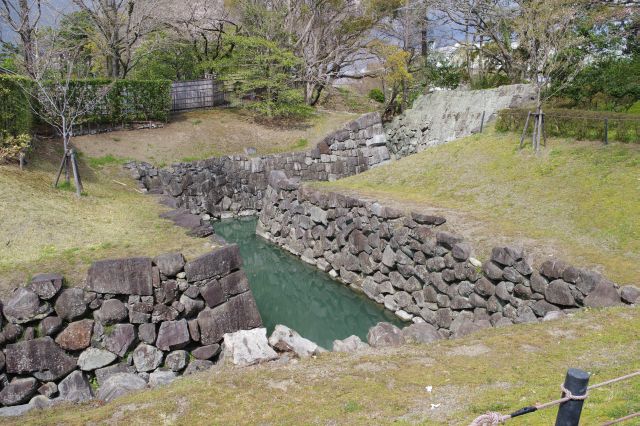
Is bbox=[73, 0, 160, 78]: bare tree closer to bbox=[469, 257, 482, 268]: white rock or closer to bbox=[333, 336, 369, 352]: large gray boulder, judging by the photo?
bbox=[469, 257, 482, 268]: white rock

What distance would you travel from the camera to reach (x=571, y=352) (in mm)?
6855

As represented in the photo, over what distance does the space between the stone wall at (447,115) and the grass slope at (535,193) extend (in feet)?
7.09

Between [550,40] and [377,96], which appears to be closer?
[550,40]

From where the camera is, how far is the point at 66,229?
11305mm

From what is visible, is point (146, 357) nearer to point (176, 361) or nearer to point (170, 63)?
point (176, 361)

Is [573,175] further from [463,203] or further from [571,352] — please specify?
[571,352]

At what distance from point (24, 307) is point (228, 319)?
11.5 ft

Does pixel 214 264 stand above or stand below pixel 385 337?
above

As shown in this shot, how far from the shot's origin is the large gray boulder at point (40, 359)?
27.3 ft

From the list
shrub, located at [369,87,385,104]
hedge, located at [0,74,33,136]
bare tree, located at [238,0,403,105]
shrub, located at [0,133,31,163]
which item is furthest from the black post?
shrub, located at [369,87,385,104]

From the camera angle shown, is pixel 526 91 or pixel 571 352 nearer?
pixel 571 352

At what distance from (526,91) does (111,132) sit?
18.3 meters

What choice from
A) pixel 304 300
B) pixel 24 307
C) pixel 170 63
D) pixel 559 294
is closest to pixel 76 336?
pixel 24 307

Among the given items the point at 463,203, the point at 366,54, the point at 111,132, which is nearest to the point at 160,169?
the point at 111,132
